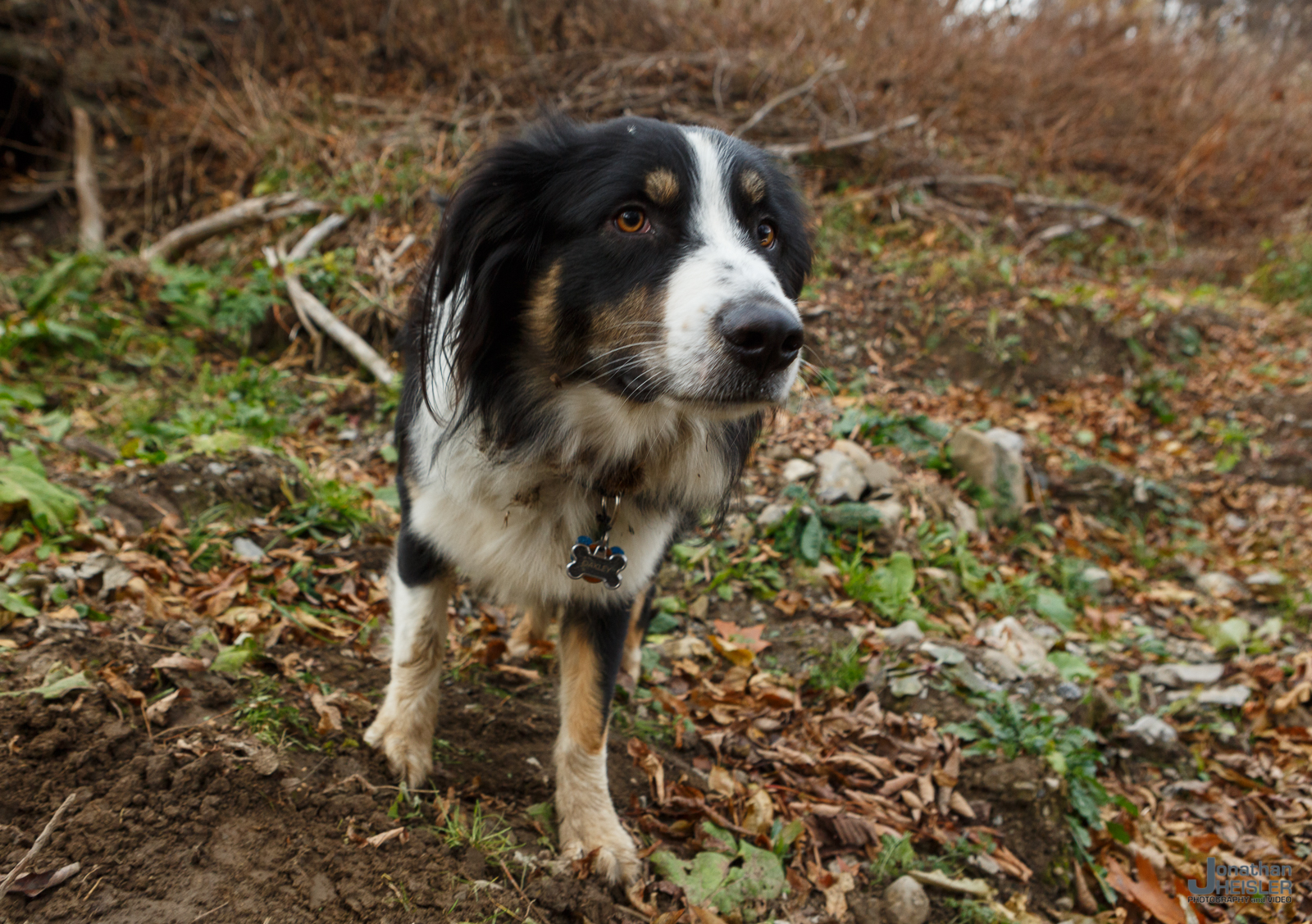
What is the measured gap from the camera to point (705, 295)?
192 centimetres

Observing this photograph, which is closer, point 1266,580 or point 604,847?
point 604,847

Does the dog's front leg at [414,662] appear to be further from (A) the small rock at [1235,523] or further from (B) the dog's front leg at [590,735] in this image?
(A) the small rock at [1235,523]

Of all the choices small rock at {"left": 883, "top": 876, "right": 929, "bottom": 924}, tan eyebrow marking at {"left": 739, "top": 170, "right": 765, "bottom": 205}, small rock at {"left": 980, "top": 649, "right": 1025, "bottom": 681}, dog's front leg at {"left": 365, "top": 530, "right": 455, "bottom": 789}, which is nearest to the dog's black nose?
tan eyebrow marking at {"left": 739, "top": 170, "right": 765, "bottom": 205}

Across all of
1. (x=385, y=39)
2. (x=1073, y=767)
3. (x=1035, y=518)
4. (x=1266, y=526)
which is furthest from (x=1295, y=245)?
(x=385, y=39)

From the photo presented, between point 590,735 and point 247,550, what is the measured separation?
1769 mm

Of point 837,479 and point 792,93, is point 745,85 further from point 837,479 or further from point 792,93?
point 837,479

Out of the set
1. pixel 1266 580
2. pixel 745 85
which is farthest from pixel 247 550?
pixel 745 85

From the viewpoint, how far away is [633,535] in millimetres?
2416

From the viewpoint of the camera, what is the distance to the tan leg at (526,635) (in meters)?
3.32

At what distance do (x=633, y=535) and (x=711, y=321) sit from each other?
0.79 metres

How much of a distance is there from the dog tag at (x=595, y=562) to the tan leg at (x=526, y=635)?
3.45 ft

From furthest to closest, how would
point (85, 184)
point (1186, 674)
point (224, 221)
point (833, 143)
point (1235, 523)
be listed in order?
point (833, 143), point (85, 184), point (224, 221), point (1235, 523), point (1186, 674)

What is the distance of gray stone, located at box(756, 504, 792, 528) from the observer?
439cm

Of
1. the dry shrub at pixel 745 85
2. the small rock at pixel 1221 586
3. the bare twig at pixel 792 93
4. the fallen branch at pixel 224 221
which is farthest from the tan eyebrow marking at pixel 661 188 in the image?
the bare twig at pixel 792 93
